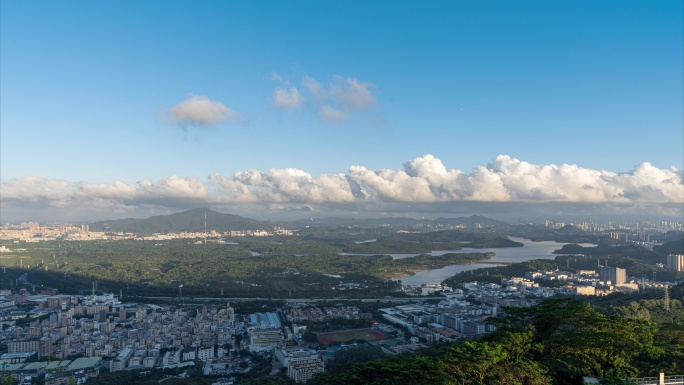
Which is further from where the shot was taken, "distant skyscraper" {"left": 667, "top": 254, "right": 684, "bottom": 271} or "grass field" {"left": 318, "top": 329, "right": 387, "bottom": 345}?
"distant skyscraper" {"left": 667, "top": 254, "right": 684, "bottom": 271}

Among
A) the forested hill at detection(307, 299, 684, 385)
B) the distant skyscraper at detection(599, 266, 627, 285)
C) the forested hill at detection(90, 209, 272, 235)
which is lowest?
the forested hill at detection(90, 209, 272, 235)

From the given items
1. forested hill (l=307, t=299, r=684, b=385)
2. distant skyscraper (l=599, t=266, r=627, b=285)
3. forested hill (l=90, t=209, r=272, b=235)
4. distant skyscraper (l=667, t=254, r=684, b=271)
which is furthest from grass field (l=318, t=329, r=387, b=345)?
forested hill (l=90, t=209, r=272, b=235)

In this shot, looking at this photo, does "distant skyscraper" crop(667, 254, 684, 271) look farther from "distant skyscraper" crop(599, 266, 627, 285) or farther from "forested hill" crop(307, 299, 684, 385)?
"forested hill" crop(307, 299, 684, 385)

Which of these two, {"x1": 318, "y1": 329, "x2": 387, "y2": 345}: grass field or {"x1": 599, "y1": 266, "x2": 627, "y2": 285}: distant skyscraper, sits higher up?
{"x1": 599, "y1": 266, "x2": 627, "y2": 285}: distant skyscraper

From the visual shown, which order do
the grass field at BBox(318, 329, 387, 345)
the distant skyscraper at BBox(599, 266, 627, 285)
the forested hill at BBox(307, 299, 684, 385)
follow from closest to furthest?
the forested hill at BBox(307, 299, 684, 385) → the grass field at BBox(318, 329, 387, 345) → the distant skyscraper at BBox(599, 266, 627, 285)

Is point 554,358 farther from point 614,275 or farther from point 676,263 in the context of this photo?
point 676,263

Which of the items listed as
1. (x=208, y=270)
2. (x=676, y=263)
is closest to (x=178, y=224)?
(x=208, y=270)

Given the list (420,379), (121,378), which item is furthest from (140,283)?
(420,379)

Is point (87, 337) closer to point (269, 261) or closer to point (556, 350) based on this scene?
point (556, 350)
